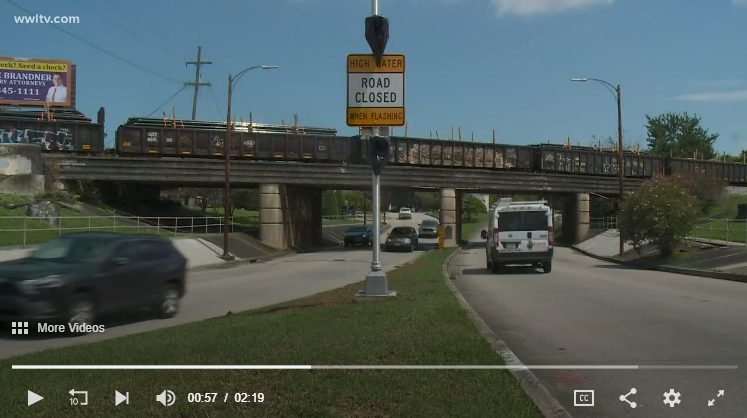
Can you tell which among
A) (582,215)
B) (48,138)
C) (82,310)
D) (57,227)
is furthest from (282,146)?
(82,310)

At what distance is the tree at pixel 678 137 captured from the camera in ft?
328

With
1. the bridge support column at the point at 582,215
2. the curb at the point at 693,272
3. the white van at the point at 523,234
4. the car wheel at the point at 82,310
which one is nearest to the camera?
the car wheel at the point at 82,310

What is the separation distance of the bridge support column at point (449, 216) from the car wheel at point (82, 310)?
41690mm

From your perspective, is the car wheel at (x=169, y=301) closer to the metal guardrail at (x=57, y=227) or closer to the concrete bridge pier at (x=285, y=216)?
the metal guardrail at (x=57, y=227)

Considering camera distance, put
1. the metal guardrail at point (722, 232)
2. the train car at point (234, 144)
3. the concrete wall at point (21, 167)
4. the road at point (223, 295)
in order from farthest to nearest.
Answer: the train car at point (234, 144) → the metal guardrail at point (722, 232) → the concrete wall at point (21, 167) → the road at point (223, 295)

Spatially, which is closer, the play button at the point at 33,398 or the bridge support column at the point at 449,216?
the play button at the point at 33,398

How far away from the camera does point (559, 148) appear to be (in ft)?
168

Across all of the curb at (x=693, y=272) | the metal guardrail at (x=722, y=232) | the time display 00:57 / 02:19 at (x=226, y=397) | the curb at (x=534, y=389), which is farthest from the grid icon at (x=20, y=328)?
the metal guardrail at (x=722, y=232)

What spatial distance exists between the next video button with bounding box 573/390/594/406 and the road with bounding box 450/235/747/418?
5cm

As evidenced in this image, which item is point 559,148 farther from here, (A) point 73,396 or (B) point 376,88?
(A) point 73,396

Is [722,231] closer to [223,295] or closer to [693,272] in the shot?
[693,272]

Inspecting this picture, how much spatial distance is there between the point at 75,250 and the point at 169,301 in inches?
47.3

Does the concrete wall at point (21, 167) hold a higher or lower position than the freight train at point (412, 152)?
lower

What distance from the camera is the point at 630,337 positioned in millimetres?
9156
